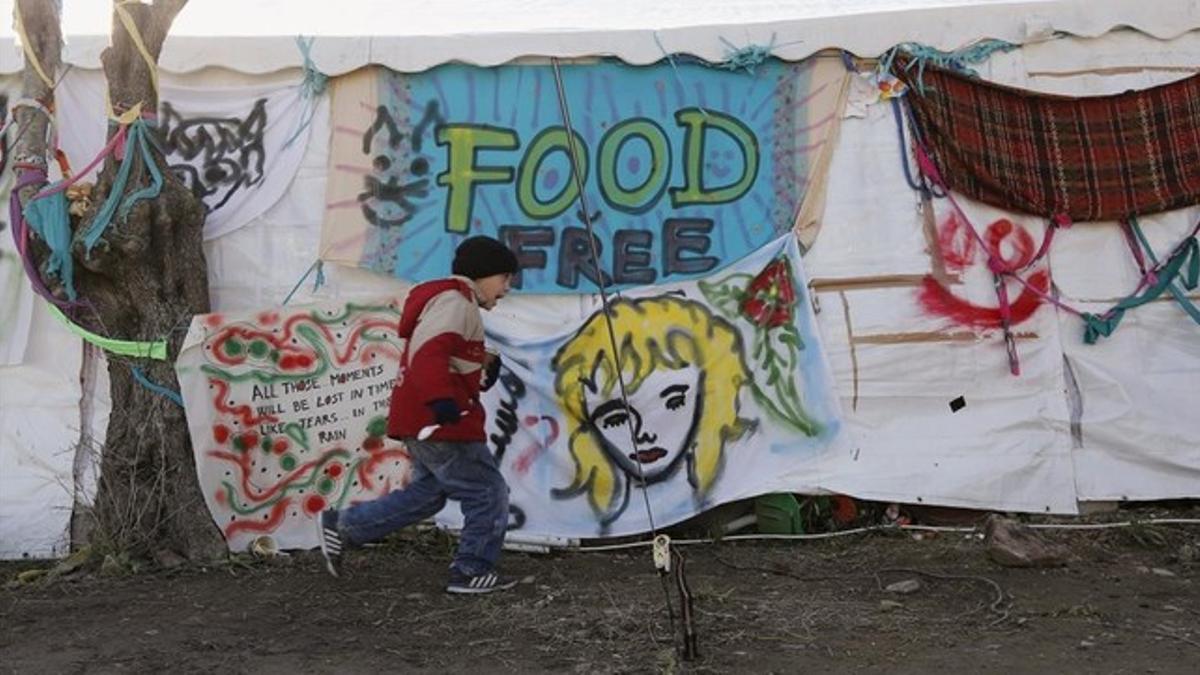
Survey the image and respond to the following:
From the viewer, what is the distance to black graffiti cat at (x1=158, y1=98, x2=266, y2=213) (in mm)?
6566

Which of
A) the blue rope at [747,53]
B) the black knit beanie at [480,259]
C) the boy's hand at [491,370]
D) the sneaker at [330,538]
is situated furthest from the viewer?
the blue rope at [747,53]

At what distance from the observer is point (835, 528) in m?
6.62

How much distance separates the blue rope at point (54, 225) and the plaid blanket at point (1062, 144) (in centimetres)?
370

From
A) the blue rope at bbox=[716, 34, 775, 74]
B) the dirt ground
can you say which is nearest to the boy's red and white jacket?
the dirt ground

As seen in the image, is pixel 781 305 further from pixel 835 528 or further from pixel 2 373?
pixel 2 373

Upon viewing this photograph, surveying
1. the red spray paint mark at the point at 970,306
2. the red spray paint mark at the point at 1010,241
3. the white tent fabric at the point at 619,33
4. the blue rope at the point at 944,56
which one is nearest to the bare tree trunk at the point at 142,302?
the white tent fabric at the point at 619,33

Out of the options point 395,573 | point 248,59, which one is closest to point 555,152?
point 248,59

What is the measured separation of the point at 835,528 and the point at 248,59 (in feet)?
11.1

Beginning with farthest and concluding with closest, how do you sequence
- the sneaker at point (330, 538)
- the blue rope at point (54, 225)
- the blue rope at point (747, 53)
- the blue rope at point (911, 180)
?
the blue rope at point (911, 180), the blue rope at point (747, 53), the blue rope at point (54, 225), the sneaker at point (330, 538)

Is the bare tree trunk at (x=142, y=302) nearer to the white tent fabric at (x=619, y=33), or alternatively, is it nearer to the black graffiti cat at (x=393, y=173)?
the white tent fabric at (x=619, y=33)

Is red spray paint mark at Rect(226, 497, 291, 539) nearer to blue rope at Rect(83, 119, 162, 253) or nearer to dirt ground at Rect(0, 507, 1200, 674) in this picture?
dirt ground at Rect(0, 507, 1200, 674)

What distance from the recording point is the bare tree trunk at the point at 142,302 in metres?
6.11

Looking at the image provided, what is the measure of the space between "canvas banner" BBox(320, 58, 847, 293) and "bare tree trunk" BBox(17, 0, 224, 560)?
0.69 metres

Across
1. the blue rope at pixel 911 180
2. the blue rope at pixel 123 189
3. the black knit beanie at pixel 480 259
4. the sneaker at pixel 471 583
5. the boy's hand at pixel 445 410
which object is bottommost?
the sneaker at pixel 471 583
